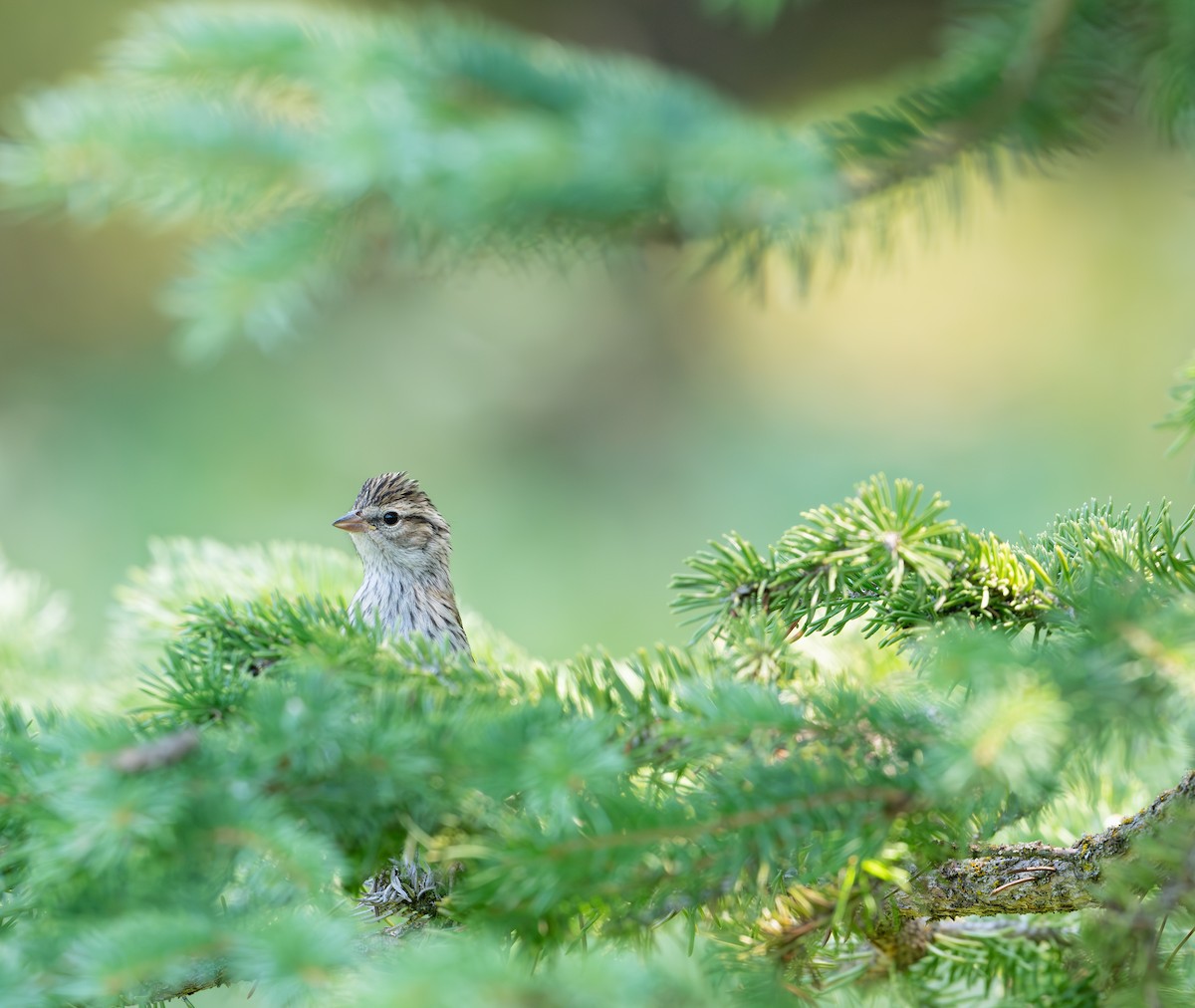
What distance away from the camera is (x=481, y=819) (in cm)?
90

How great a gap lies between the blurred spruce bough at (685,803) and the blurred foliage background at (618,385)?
111 inches

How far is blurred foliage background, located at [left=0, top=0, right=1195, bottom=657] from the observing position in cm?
437

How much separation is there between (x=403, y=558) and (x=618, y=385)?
3.46m

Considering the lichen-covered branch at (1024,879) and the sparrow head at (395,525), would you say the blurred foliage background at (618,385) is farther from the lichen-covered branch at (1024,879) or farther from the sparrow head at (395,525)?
the lichen-covered branch at (1024,879)

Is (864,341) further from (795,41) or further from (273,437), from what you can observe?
(273,437)

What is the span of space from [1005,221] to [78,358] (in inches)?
167

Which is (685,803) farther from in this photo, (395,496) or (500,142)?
(395,496)

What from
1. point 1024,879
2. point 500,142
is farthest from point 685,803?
point 500,142

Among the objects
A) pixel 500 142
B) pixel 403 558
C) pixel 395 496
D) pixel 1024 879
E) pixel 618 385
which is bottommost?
pixel 1024 879

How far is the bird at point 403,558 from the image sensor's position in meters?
2.06

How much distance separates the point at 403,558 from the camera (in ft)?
7.28

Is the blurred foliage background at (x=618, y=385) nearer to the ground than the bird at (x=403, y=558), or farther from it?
farther from it

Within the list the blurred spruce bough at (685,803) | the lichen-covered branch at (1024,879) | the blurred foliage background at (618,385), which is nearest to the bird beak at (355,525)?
the blurred spruce bough at (685,803)

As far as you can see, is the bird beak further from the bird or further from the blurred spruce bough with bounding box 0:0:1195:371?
the blurred spruce bough with bounding box 0:0:1195:371
